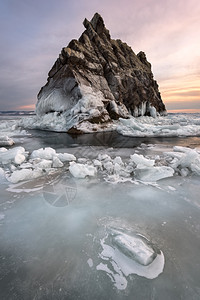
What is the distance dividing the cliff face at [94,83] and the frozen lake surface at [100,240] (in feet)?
37.4

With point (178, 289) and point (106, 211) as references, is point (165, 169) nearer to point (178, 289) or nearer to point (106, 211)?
point (106, 211)

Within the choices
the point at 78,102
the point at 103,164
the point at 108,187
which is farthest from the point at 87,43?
the point at 108,187

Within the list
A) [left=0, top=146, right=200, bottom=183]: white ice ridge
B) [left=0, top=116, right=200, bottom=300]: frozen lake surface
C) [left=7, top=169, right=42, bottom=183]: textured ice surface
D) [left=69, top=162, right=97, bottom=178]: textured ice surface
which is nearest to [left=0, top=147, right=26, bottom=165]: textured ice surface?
[left=0, top=146, right=200, bottom=183]: white ice ridge

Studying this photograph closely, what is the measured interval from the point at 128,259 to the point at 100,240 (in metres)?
0.37

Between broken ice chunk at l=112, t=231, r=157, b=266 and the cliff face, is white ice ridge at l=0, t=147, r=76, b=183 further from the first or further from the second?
the cliff face

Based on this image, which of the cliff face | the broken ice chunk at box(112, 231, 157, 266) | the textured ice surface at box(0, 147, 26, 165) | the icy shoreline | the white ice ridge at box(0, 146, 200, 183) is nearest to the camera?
the broken ice chunk at box(112, 231, 157, 266)

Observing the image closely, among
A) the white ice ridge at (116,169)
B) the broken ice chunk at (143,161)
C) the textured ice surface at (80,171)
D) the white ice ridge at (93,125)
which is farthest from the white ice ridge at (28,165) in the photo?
the white ice ridge at (93,125)

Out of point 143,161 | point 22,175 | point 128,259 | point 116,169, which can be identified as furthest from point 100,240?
point 143,161

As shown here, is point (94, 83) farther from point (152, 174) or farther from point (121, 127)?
point (152, 174)

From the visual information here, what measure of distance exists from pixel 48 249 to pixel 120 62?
86.8ft

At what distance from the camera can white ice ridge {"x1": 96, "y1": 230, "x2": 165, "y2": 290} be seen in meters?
1.37

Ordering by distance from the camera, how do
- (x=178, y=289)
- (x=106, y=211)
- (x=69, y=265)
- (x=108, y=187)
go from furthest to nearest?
(x=108, y=187) < (x=106, y=211) < (x=69, y=265) < (x=178, y=289)

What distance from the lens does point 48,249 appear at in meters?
1.63

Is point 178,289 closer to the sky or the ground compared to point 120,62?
closer to the ground
